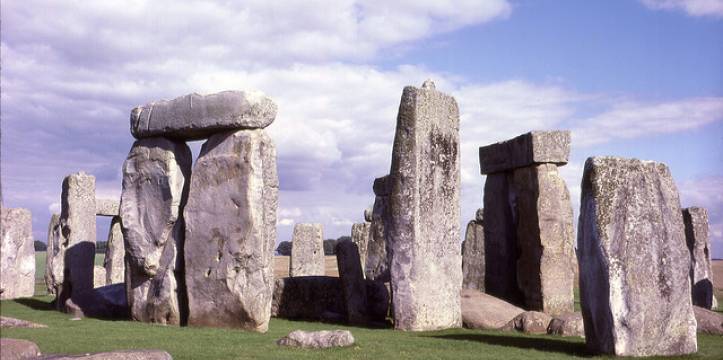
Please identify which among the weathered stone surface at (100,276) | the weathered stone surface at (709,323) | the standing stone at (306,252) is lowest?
the weathered stone surface at (709,323)

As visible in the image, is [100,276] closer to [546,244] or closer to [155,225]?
[155,225]

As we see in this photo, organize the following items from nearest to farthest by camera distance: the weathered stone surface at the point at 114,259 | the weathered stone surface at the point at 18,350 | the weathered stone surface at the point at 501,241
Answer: the weathered stone surface at the point at 18,350 → the weathered stone surface at the point at 501,241 → the weathered stone surface at the point at 114,259

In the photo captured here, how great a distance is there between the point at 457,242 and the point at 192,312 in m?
4.50

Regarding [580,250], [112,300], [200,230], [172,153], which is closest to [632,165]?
[580,250]

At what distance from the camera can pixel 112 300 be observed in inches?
578

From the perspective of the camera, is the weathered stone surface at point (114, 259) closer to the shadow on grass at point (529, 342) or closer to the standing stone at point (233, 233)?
the standing stone at point (233, 233)

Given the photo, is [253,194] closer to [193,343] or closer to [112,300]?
[193,343]

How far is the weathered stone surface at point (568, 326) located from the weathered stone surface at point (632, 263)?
6.91 feet

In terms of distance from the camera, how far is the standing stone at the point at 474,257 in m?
17.5

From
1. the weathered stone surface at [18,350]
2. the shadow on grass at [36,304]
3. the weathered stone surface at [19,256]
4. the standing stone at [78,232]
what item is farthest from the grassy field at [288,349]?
the weathered stone surface at [19,256]

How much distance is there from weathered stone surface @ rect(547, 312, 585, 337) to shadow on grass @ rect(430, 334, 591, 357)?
73 cm

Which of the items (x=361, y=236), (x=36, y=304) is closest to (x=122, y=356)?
(x=36, y=304)

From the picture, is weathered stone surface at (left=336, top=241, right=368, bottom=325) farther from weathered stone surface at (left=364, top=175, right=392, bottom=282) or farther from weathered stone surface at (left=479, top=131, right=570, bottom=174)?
weathered stone surface at (left=364, top=175, right=392, bottom=282)

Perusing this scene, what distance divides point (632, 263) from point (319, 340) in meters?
3.73
